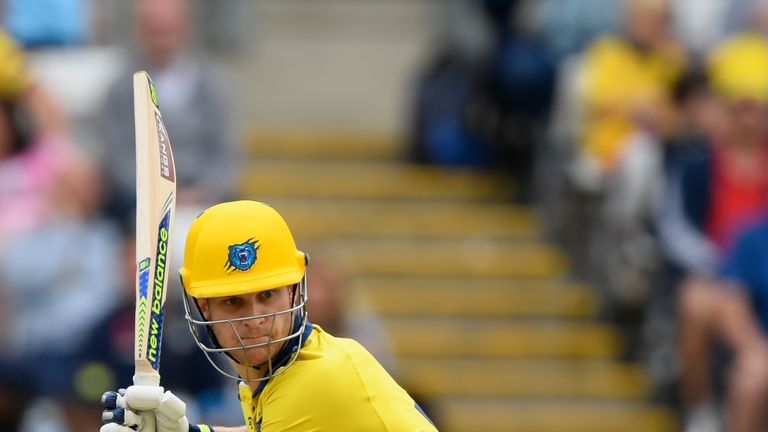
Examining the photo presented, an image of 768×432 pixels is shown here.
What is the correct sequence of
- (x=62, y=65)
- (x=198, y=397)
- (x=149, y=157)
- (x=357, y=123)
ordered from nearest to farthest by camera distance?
(x=149, y=157) < (x=198, y=397) < (x=62, y=65) < (x=357, y=123)

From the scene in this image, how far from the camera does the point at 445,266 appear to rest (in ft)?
35.7

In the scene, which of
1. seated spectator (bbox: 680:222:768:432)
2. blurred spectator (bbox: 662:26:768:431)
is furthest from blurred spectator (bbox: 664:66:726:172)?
seated spectator (bbox: 680:222:768:432)

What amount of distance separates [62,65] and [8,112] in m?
0.97

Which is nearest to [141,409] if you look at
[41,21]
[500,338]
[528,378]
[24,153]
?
[24,153]

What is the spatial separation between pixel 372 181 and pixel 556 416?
81.0 inches

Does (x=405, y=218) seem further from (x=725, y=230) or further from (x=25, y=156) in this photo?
(x=25, y=156)

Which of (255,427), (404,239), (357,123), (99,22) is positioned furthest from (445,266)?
(255,427)

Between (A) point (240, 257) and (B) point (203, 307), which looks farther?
(B) point (203, 307)

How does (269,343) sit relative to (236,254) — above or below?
below

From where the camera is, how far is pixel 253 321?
4.31 m

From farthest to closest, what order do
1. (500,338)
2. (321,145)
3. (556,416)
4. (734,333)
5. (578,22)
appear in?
(321,145) → (578,22) → (500,338) → (556,416) → (734,333)

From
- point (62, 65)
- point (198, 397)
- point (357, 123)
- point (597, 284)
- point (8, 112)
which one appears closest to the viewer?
point (198, 397)

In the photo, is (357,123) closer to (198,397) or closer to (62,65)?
(62,65)

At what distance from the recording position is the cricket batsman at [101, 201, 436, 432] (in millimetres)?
4266
